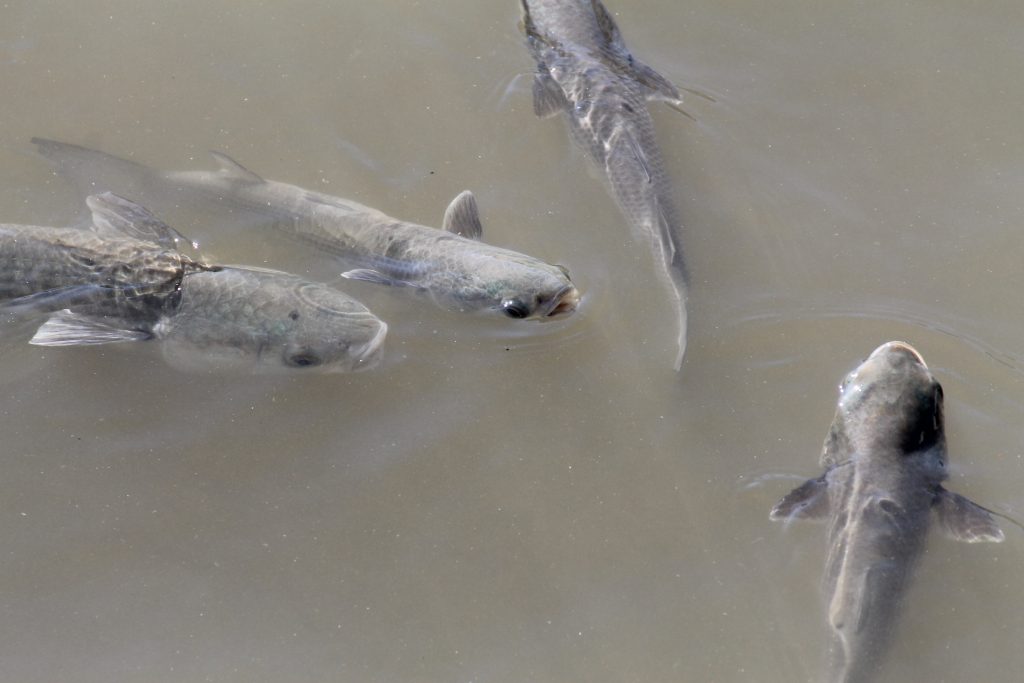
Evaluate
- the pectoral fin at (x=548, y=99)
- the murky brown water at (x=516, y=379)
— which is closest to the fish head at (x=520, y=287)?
the murky brown water at (x=516, y=379)

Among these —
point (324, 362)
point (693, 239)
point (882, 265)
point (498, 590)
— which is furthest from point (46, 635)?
point (882, 265)

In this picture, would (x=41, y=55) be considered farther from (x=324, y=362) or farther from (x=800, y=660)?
(x=800, y=660)

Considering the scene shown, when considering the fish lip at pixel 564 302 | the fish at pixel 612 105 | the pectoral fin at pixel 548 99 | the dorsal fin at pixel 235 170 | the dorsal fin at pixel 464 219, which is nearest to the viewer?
the fish lip at pixel 564 302

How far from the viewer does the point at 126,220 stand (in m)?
5.07

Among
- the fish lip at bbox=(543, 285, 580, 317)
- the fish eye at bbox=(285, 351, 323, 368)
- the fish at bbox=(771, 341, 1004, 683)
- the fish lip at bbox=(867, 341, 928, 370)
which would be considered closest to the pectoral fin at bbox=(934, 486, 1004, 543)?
the fish at bbox=(771, 341, 1004, 683)

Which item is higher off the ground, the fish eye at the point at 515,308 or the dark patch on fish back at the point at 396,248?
the dark patch on fish back at the point at 396,248

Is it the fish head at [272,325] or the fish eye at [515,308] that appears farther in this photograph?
the fish eye at [515,308]

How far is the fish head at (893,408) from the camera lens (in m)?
4.46

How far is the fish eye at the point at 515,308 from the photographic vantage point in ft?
15.9

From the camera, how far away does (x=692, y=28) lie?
6.27 meters

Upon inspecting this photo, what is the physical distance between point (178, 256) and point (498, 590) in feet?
7.91

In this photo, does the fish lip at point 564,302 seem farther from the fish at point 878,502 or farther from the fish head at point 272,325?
the fish at point 878,502

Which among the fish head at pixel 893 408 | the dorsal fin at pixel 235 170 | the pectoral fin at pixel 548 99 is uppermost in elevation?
the pectoral fin at pixel 548 99

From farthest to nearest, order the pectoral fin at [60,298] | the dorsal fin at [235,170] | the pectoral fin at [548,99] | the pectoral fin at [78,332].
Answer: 1. the pectoral fin at [548,99]
2. the dorsal fin at [235,170]
3. the pectoral fin at [60,298]
4. the pectoral fin at [78,332]
